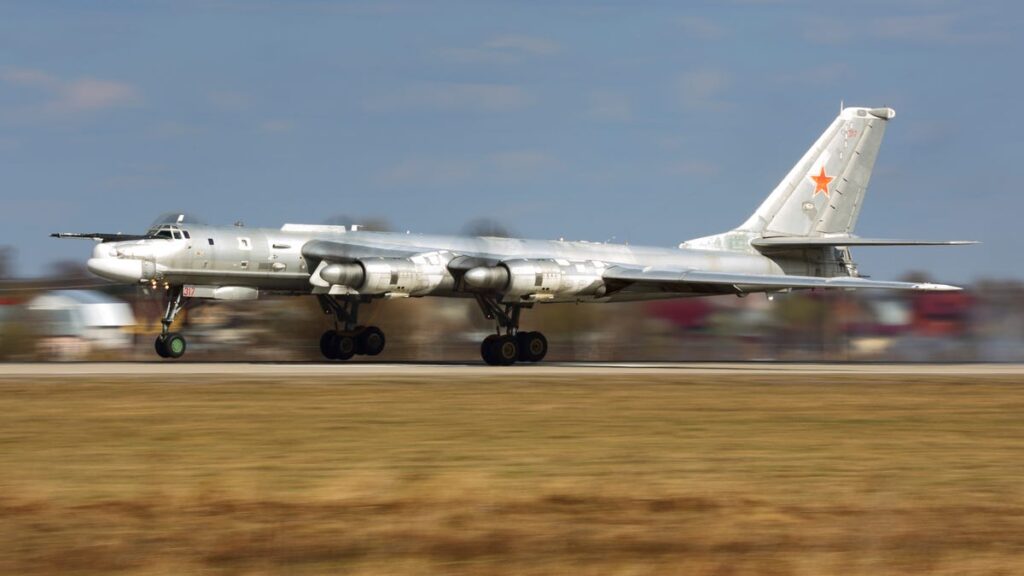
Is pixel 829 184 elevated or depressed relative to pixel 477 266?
elevated

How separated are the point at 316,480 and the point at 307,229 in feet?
71.6

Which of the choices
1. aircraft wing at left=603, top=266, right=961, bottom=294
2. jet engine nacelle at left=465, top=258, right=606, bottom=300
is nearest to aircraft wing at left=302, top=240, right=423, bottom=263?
jet engine nacelle at left=465, top=258, right=606, bottom=300

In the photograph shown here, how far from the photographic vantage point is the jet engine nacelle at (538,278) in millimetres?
31141

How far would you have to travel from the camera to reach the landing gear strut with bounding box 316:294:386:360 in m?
34.5

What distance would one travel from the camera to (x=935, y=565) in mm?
7660

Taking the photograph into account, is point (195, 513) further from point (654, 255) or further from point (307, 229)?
point (654, 255)

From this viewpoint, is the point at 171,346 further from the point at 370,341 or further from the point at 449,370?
the point at 370,341

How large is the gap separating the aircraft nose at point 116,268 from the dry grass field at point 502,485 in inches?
384

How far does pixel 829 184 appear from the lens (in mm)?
38469

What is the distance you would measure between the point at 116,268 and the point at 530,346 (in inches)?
409

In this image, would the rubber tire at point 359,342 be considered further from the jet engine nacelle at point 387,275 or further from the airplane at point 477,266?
the jet engine nacelle at point 387,275

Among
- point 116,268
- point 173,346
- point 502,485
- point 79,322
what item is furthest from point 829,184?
point 502,485

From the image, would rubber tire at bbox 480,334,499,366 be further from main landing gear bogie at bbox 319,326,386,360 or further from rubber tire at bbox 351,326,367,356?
rubber tire at bbox 351,326,367,356

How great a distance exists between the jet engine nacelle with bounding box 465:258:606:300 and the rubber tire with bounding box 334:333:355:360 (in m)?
4.99
